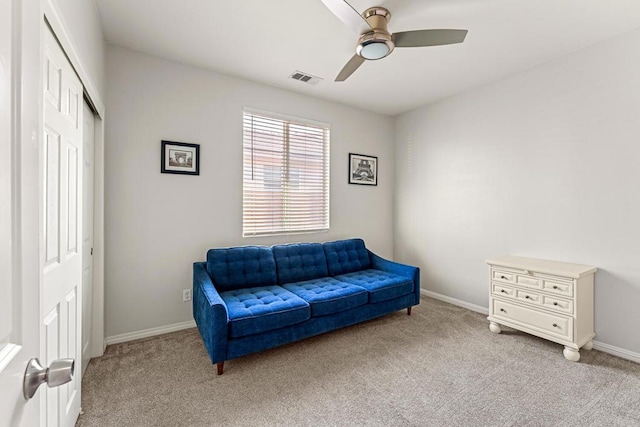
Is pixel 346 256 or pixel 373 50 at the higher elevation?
pixel 373 50

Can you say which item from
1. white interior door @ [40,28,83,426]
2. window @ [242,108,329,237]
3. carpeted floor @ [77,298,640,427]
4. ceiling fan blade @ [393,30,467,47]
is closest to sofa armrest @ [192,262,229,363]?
carpeted floor @ [77,298,640,427]

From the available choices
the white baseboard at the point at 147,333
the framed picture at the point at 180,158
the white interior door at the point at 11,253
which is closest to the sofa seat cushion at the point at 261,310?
the white baseboard at the point at 147,333

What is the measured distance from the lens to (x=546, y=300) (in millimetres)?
2637

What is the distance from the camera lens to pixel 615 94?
258cm

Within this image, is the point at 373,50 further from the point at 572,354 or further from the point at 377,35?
the point at 572,354

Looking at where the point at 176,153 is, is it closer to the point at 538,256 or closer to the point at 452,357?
the point at 452,357

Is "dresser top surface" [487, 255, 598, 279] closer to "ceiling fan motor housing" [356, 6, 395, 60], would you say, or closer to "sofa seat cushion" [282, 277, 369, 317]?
"sofa seat cushion" [282, 277, 369, 317]

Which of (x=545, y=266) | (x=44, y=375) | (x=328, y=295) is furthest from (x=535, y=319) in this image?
(x=44, y=375)

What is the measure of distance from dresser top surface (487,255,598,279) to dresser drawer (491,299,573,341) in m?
0.39

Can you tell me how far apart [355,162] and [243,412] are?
335 cm

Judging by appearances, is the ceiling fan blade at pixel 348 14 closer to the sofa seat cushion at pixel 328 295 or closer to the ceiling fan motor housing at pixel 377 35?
the ceiling fan motor housing at pixel 377 35

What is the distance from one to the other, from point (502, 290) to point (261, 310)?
94.1 inches

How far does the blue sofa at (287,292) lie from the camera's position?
229cm

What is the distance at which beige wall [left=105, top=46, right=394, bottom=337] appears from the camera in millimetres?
2746
